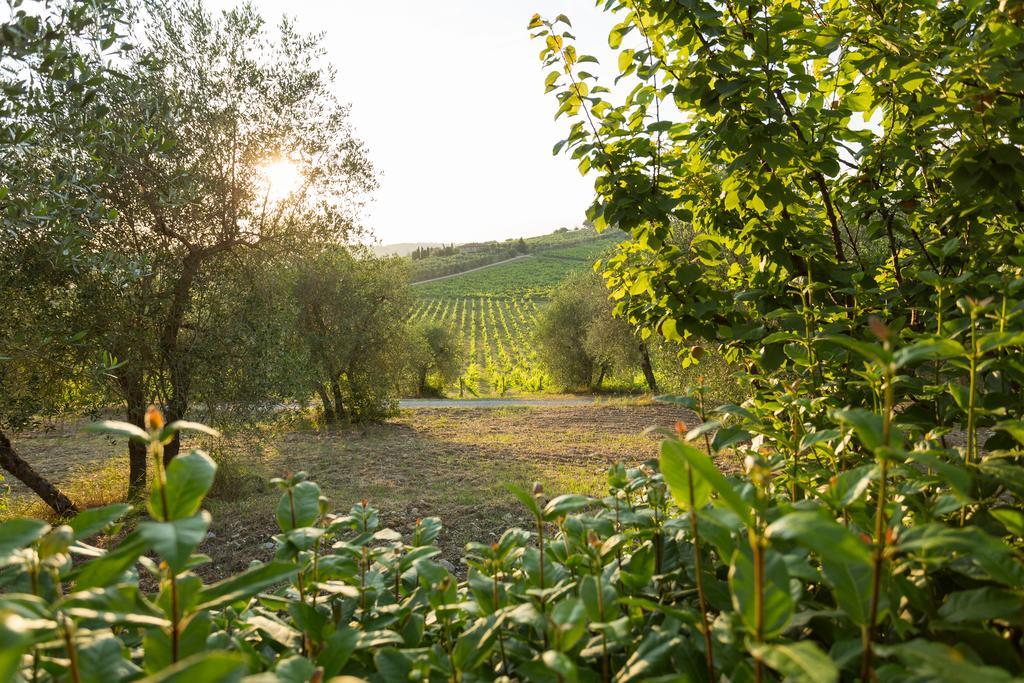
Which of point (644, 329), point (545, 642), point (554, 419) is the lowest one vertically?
point (554, 419)

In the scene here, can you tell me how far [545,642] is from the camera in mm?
1084

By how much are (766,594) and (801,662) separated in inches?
6.0

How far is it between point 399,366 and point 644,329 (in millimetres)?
17704

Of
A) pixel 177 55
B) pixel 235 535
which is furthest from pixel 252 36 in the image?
pixel 235 535

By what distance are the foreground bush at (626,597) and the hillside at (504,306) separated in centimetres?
2164

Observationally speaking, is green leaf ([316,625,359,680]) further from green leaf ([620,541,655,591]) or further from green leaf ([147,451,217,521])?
green leaf ([620,541,655,591])

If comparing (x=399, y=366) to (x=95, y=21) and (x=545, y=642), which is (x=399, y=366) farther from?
(x=545, y=642)

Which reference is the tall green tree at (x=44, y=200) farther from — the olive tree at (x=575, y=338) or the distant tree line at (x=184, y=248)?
the olive tree at (x=575, y=338)

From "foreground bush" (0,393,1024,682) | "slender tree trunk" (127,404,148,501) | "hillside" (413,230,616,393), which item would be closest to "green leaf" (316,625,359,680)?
"foreground bush" (0,393,1024,682)

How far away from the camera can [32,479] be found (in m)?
7.66

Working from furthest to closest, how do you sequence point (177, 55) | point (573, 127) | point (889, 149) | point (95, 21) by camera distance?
point (177, 55) < point (95, 21) < point (573, 127) < point (889, 149)

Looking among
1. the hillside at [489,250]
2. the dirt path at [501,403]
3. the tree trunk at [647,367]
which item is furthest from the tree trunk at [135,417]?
the hillside at [489,250]

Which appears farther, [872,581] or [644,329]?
[644,329]

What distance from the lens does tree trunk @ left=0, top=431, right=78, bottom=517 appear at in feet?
23.9
